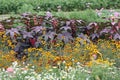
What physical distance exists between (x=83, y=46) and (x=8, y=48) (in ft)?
3.79

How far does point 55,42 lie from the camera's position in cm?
667

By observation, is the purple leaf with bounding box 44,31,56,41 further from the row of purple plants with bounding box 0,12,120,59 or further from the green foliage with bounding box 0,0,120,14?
the green foliage with bounding box 0,0,120,14

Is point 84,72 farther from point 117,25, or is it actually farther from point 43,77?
point 117,25

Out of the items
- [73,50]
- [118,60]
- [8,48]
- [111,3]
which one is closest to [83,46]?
[73,50]

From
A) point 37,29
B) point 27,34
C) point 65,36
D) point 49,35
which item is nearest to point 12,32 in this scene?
point 27,34

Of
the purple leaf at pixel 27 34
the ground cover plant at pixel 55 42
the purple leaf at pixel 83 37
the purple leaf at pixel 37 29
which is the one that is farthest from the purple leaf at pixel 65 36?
the purple leaf at pixel 27 34

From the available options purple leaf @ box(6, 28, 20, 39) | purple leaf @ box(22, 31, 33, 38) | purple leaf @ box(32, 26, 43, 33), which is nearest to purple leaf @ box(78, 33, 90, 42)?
purple leaf @ box(32, 26, 43, 33)

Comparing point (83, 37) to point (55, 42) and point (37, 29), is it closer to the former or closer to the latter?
point (55, 42)

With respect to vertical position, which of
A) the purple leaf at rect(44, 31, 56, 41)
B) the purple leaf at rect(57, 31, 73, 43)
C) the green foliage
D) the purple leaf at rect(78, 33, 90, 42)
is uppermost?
the purple leaf at rect(44, 31, 56, 41)

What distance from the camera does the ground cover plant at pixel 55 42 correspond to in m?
5.81

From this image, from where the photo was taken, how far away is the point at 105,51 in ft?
20.6

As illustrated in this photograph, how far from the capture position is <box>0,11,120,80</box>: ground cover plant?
5812mm

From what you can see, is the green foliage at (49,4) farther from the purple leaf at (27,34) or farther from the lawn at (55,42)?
the purple leaf at (27,34)

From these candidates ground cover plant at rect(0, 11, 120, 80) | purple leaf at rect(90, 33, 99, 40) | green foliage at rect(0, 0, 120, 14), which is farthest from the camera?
green foliage at rect(0, 0, 120, 14)
